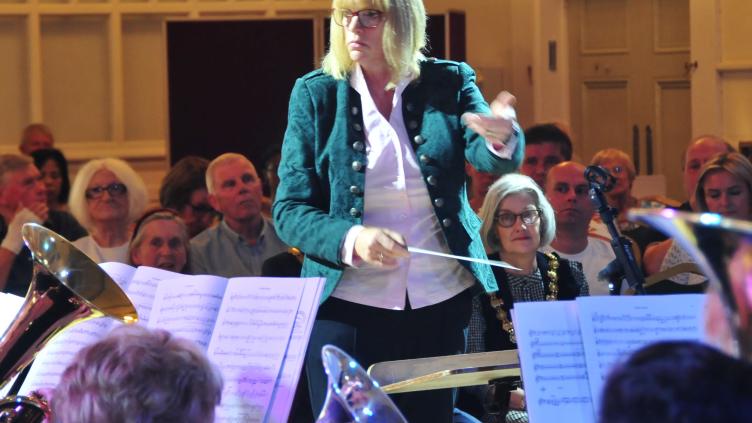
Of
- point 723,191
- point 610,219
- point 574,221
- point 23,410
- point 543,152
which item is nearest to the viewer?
point 23,410

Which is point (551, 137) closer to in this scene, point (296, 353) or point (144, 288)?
point (144, 288)

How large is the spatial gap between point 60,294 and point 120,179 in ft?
8.75

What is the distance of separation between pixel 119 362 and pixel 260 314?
0.55 meters

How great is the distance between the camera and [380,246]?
212cm

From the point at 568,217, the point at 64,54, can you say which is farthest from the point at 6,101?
the point at 568,217

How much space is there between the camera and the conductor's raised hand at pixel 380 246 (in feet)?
6.88

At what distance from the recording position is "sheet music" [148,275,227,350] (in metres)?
2.27

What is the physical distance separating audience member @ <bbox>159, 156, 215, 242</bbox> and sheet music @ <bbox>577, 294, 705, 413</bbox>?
3209 millimetres

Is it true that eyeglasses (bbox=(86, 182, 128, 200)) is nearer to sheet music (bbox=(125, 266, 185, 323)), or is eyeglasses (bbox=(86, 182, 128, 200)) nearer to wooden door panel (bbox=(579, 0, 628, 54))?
sheet music (bbox=(125, 266, 185, 323))

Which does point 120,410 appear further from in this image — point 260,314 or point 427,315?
point 427,315

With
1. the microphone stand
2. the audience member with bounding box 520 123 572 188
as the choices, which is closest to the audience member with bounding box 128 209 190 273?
the audience member with bounding box 520 123 572 188

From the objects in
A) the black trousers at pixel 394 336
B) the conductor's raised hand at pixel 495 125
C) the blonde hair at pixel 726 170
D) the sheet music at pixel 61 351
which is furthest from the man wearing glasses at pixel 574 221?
the sheet music at pixel 61 351

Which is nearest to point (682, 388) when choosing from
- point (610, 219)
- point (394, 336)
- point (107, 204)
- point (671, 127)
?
point (394, 336)

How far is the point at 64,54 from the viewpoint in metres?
6.83
